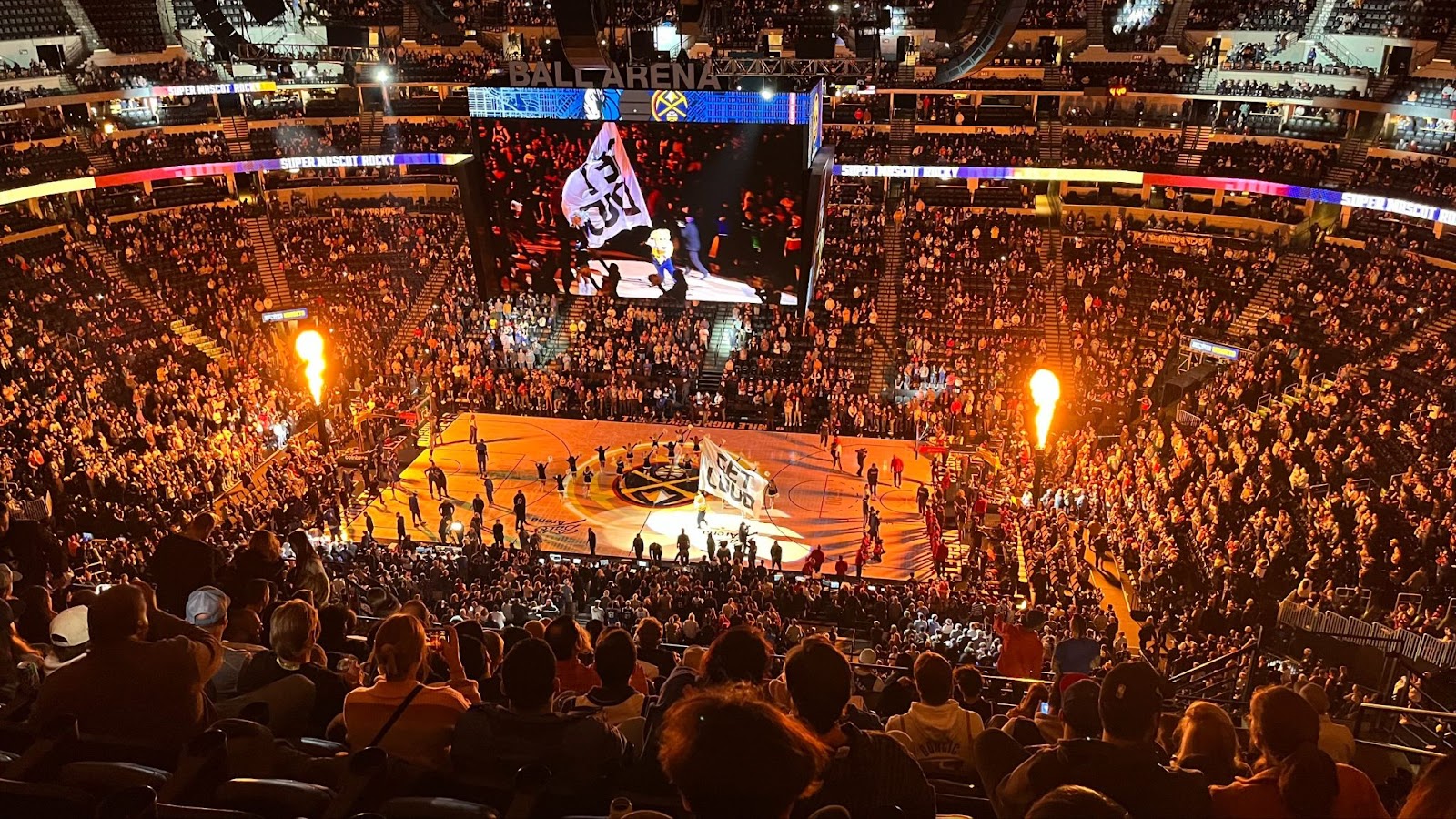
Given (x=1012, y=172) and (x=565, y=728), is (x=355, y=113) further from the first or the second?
(x=565, y=728)

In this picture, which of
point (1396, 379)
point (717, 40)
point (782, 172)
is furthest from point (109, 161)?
point (1396, 379)

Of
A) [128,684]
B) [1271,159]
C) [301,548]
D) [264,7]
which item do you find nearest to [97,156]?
[264,7]

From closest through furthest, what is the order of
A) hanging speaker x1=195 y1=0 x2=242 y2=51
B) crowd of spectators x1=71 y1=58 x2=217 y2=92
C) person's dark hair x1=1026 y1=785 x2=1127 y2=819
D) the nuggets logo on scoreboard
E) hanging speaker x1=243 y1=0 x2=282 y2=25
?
person's dark hair x1=1026 y1=785 x2=1127 y2=819
the nuggets logo on scoreboard
hanging speaker x1=195 y1=0 x2=242 y2=51
hanging speaker x1=243 y1=0 x2=282 y2=25
crowd of spectators x1=71 y1=58 x2=217 y2=92

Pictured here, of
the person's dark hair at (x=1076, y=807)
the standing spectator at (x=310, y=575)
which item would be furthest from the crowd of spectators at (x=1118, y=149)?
the person's dark hair at (x=1076, y=807)

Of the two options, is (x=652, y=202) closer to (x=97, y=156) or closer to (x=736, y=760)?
(x=97, y=156)

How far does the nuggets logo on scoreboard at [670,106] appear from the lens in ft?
82.2

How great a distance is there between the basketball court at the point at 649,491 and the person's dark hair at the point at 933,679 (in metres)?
18.5

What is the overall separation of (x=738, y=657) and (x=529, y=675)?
1.06 meters

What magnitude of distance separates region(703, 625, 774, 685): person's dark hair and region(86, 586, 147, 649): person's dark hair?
8.98 feet

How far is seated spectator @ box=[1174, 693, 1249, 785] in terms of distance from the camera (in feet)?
17.4

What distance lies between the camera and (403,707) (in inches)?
203

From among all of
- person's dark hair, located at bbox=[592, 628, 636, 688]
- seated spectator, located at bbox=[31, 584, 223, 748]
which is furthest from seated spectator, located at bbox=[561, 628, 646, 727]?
seated spectator, located at bbox=[31, 584, 223, 748]

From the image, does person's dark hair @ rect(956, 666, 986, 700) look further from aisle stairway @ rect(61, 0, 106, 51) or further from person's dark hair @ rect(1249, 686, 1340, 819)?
aisle stairway @ rect(61, 0, 106, 51)

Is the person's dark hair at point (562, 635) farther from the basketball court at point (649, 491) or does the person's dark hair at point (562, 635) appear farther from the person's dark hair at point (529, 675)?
the basketball court at point (649, 491)
